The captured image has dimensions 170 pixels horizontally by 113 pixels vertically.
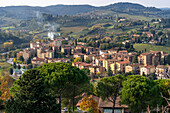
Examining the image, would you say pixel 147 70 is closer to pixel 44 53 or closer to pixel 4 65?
pixel 44 53

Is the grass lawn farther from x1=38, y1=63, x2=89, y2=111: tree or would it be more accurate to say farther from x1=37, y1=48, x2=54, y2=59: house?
x1=38, y1=63, x2=89, y2=111: tree

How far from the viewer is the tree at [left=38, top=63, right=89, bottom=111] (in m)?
14.3

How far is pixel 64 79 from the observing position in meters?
14.4

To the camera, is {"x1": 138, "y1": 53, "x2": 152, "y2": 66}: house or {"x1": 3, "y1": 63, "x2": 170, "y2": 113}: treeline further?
{"x1": 138, "y1": 53, "x2": 152, "y2": 66}: house

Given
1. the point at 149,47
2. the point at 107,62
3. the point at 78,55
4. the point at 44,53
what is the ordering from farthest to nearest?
the point at 149,47 < the point at 44,53 < the point at 78,55 < the point at 107,62

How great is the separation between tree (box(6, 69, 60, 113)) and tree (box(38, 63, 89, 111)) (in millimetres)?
2114

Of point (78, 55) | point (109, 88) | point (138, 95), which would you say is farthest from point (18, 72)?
point (138, 95)

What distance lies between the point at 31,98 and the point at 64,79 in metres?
3.00

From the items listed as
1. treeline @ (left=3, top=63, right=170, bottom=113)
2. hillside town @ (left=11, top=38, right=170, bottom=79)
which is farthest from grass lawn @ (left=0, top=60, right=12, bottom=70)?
treeline @ (left=3, top=63, right=170, bottom=113)

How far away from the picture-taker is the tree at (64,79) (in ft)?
47.0

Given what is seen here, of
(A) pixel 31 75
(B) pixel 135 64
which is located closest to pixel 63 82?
(A) pixel 31 75

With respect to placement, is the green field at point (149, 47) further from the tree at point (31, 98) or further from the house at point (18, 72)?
the tree at point (31, 98)

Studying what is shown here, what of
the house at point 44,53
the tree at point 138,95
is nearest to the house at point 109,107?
the tree at point 138,95

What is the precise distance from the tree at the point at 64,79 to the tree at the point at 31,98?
6.94 ft
